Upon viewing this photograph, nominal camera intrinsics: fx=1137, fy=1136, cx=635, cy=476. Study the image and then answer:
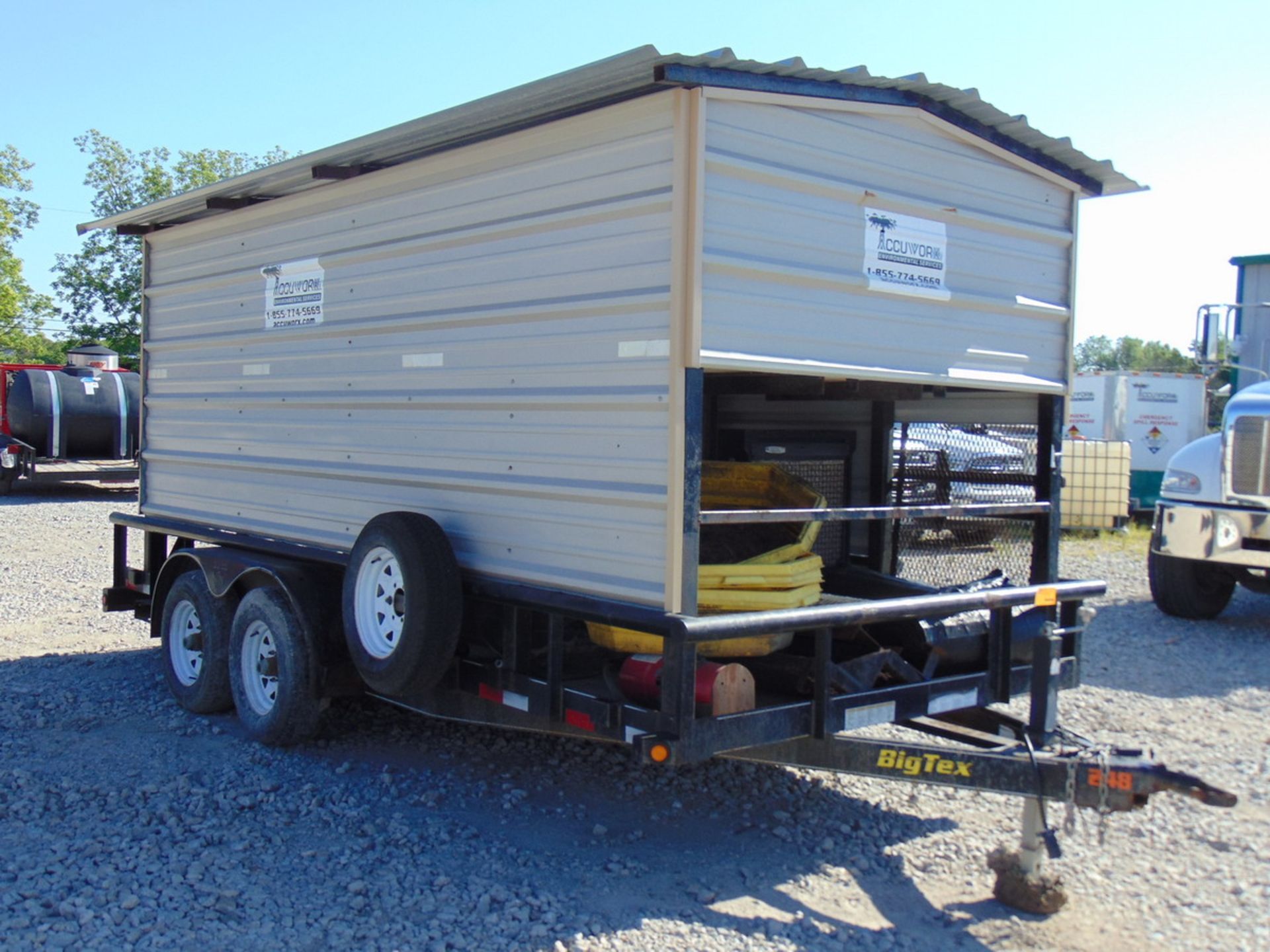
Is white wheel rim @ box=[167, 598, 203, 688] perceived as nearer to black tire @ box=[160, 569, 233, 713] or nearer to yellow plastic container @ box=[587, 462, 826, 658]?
black tire @ box=[160, 569, 233, 713]

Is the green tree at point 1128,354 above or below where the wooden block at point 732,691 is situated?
above

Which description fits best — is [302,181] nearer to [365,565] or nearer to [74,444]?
[365,565]

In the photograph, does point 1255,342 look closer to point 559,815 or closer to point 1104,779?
point 1104,779

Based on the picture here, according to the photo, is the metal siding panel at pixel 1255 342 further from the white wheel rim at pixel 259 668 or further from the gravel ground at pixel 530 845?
the white wheel rim at pixel 259 668

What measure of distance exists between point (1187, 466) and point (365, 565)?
23.2ft

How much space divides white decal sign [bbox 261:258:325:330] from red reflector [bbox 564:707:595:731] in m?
2.48

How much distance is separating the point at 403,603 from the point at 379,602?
19 centimetres

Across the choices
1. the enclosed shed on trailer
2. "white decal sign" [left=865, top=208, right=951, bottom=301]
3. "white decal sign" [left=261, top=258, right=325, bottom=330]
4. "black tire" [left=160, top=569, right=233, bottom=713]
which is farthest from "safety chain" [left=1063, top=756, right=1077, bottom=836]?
"black tire" [left=160, top=569, right=233, bottom=713]

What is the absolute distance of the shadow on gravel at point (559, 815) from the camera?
3.82 m

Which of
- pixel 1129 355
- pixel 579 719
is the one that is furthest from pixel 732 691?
pixel 1129 355

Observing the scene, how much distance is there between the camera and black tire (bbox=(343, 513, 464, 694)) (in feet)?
14.0

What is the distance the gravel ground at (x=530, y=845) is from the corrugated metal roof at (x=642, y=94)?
2.72 meters

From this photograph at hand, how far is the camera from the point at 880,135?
4258 millimetres

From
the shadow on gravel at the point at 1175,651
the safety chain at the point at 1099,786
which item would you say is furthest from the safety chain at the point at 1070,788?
the shadow on gravel at the point at 1175,651
